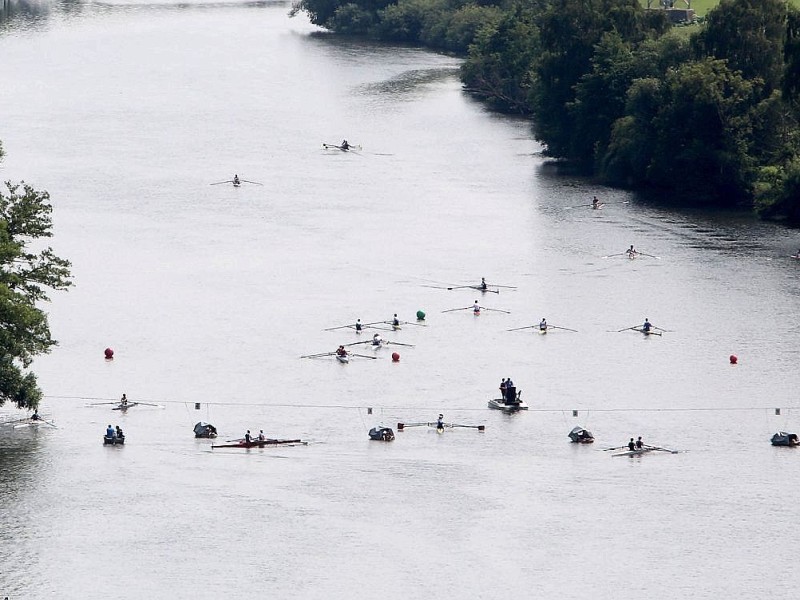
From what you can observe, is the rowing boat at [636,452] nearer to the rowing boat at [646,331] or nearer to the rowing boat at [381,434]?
the rowing boat at [381,434]

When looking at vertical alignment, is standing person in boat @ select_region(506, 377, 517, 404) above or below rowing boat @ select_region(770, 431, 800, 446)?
above

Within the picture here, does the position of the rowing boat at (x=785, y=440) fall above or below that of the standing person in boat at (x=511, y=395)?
below

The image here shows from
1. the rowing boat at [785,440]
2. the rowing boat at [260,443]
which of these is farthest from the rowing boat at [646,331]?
the rowing boat at [260,443]

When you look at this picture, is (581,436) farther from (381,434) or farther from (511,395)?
(381,434)

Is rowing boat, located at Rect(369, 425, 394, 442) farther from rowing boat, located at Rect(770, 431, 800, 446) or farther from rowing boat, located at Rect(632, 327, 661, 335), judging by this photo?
rowing boat, located at Rect(632, 327, 661, 335)

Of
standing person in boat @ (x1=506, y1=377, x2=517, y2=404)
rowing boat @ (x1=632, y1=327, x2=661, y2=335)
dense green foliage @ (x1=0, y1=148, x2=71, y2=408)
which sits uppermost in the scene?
dense green foliage @ (x1=0, y1=148, x2=71, y2=408)

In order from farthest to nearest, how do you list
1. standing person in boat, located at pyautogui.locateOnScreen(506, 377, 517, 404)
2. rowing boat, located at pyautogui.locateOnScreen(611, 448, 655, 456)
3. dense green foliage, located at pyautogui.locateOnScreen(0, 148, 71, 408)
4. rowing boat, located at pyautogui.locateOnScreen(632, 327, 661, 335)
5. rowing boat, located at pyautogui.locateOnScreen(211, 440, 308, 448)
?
rowing boat, located at pyautogui.locateOnScreen(632, 327, 661, 335) → standing person in boat, located at pyautogui.locateOnScreen(506, 377, 517, 404) → rowing boat, located at pyautogui.locateOnScreen(211, 440, 308, 448) → rowing boat, located at pyautogui.locateOnScreen(611, 448, 655, 456) → dense green foliage, located at pyautogui.locateOnScreen(0, 148, 71, 408)

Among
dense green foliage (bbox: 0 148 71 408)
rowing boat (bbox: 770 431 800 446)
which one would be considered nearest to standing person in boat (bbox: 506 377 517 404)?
rowing boat (bbox: 770 431 800 446)

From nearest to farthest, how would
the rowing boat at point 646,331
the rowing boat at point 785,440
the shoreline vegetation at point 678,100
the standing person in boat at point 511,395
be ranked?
the rowing boat at point 785,440
the standing person in boat at point 511,395
the rowing boat at point 646,331
the shoreline vegetation at point 678,100
